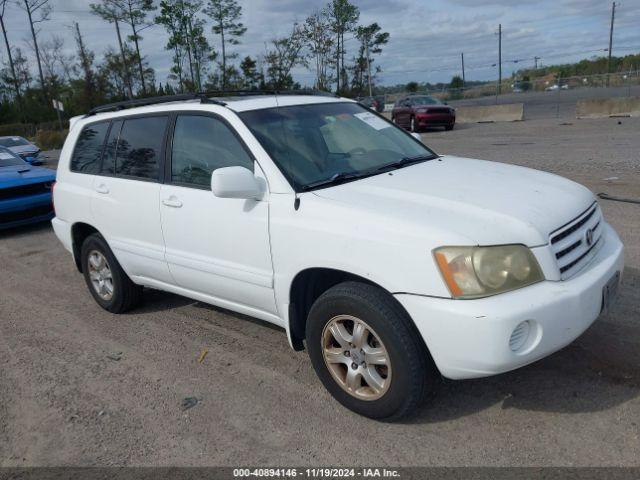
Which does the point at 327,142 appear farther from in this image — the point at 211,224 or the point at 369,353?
the point at 369,353

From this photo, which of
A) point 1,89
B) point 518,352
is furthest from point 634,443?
point 1,89

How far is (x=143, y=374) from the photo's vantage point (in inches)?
160

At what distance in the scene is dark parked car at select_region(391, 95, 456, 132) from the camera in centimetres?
2383

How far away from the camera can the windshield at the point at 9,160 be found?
10.5 meters

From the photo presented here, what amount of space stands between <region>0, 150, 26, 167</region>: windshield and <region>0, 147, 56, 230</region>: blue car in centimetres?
52

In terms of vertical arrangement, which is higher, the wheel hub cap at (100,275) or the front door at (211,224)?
the front door at (211,224)

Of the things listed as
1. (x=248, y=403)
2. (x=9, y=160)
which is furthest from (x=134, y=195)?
(x=9, y=160)

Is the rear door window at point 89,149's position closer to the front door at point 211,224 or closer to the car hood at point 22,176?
the front door at point 211,224

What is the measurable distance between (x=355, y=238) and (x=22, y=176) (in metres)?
8.33

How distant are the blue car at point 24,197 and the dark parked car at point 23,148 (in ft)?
41.2

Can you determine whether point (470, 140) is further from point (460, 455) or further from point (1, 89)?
point (1, 89)

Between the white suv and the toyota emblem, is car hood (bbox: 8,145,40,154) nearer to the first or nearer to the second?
the white suv

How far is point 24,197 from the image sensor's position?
9.40 m

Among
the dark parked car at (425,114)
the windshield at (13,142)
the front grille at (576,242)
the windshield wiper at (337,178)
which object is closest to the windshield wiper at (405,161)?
the windshield wiper at (337,178)
